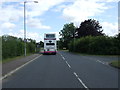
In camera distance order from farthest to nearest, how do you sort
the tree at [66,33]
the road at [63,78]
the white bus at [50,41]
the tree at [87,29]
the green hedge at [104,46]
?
the tree at [66,33], the tree at [87,29], the white bus at [50,41], the green hedge at [104,46], the road at [63,78]

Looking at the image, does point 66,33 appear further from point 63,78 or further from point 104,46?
point 63,78

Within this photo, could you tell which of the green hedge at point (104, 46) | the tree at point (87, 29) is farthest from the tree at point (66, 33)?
the green hedge at point (104, 46)

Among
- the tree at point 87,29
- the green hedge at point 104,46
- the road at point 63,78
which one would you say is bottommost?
the road at point 63,78

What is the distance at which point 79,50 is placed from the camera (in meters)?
70.1

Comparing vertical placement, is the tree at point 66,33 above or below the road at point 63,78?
above

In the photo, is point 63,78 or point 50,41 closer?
point 63,78

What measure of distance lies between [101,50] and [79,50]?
15755 mm

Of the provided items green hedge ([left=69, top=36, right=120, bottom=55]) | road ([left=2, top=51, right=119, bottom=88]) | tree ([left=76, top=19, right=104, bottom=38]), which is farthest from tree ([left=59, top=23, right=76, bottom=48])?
road ([left=2, top=51, right=119, bottom=88])

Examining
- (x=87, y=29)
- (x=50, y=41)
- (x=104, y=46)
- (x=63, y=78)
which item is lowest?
(x=63, y=78)

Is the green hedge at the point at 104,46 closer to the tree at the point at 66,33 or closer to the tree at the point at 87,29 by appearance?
the tree at the point at 87,29

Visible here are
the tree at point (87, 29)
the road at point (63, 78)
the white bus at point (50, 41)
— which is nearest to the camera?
the road at point (63, 78)

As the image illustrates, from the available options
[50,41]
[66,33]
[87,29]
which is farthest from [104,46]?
[66,33]

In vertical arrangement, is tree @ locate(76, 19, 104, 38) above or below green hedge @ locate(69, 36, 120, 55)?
above

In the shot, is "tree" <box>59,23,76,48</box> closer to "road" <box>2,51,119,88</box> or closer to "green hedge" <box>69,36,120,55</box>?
"green hedge" <box>69,36,120,55</box>
